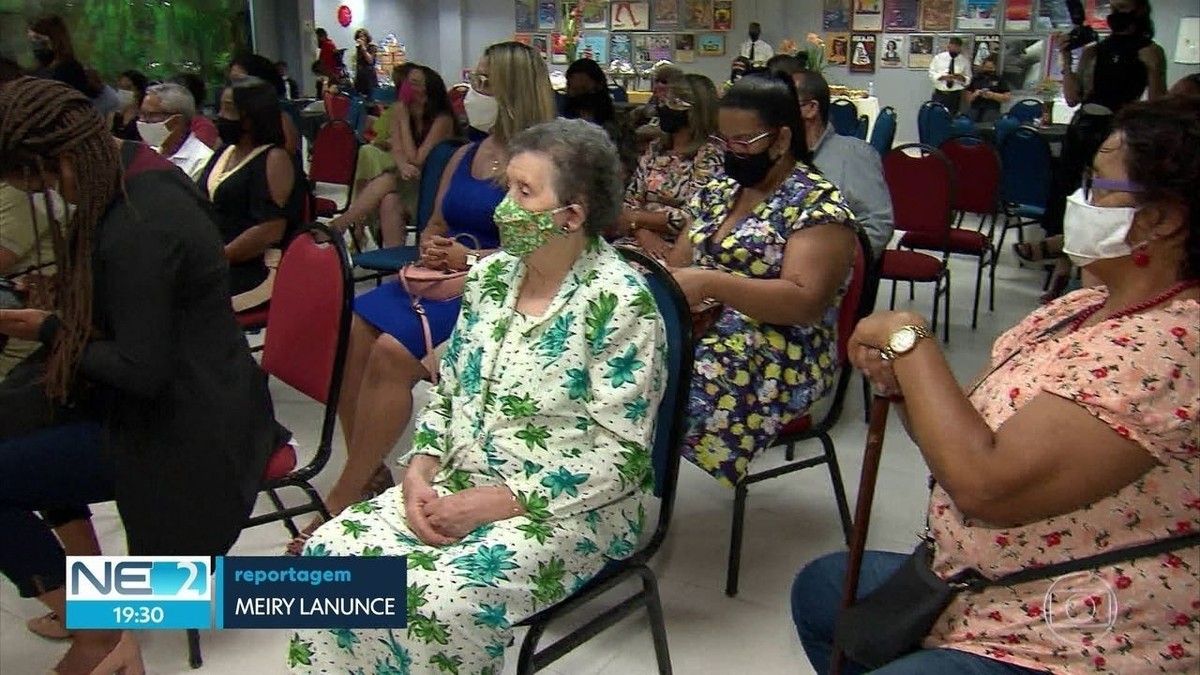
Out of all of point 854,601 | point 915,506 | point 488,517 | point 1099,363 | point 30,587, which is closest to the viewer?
point 1099,363

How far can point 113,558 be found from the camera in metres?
1.96

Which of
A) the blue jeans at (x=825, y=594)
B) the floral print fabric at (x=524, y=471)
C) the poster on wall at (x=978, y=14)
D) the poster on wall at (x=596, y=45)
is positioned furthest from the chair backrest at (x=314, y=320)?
the poster on wall at (x=596, y=45)

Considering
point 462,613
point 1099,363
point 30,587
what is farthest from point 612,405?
point 30,587

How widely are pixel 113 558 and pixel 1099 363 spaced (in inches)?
71.6

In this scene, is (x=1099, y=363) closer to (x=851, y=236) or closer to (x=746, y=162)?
(x=851, y=236)

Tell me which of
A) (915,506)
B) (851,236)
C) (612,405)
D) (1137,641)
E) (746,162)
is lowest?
(915,506)

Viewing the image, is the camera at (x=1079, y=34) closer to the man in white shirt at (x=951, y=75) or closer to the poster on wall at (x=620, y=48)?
the man in white shirt at (x=951, y=75)

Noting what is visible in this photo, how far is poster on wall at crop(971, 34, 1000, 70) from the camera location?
11211 millimetres

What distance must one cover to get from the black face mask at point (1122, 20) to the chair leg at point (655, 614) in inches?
194

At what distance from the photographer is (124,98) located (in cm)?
707

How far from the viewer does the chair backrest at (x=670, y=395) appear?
1.91 m

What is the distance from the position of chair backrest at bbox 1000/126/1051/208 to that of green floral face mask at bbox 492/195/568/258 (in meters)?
4.56

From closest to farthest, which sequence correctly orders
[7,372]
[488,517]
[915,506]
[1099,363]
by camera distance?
1. [1099,363]
2. [488,517]
3. [7,372]
4. [915,506]

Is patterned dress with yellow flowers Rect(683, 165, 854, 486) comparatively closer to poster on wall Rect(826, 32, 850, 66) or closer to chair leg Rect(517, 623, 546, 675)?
chair leg Rect(517, 623, 546, 675)
